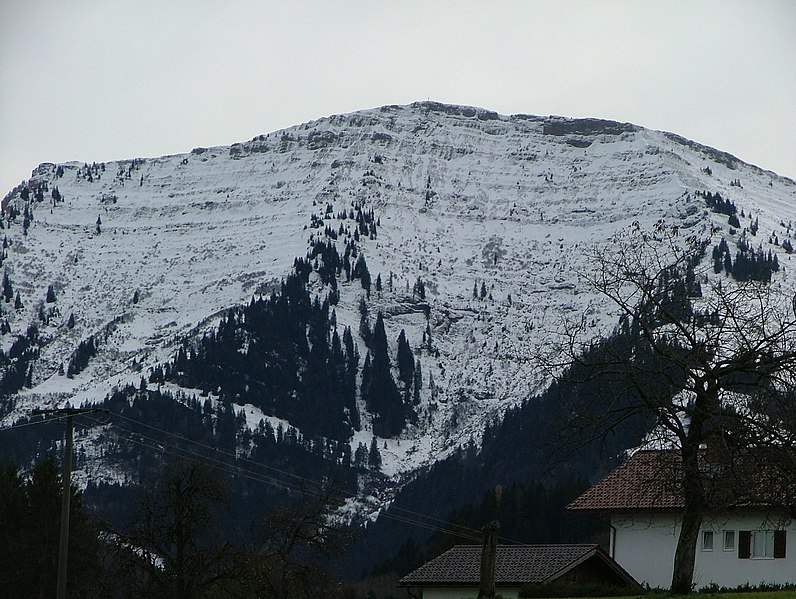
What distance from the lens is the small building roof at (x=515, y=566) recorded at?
2167 inches

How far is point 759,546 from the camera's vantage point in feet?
177

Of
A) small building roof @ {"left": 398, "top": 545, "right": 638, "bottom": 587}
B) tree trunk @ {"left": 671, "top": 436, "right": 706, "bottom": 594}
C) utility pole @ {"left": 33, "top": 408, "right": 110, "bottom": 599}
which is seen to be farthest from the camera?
small building roof @ {"left": 398, "top": 545, "right": 638, "bottom": 587}

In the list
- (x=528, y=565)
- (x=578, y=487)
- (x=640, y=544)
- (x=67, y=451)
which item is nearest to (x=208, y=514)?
(x=67, y=451)

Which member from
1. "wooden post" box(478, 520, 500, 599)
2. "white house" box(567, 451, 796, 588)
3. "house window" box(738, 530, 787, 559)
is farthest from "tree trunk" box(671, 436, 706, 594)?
"house window" box(738, 530, 787, 559)

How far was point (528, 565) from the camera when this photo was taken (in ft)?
185

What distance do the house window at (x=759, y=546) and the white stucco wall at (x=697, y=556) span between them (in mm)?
168

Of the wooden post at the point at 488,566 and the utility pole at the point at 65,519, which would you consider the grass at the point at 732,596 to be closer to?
the wooden post at the point at 488,566

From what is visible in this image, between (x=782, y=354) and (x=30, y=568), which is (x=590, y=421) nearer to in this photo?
(x=782, y=354)

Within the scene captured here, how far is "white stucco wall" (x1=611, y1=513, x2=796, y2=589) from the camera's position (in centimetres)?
5312

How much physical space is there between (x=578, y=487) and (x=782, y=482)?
121701mm

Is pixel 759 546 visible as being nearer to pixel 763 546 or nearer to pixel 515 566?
pixel 763 546

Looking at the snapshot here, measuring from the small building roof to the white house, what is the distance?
3.96ft

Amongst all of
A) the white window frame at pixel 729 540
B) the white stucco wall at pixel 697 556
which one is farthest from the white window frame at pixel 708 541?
the white window frame at pixel 729 540

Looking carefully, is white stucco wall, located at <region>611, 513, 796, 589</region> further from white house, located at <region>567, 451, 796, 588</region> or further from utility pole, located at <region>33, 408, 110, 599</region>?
utility pole, located at <region>33, 408, 110, 599</region>
